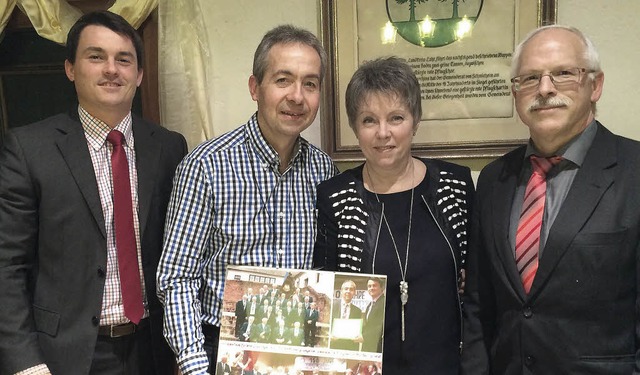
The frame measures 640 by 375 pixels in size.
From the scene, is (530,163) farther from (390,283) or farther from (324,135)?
(324,135)

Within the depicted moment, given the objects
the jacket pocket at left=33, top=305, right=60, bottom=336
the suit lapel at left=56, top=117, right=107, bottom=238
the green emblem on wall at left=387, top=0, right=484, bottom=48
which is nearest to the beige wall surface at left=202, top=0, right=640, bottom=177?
the green emblem on wall at left=387, top=0, right=484, bottom=48

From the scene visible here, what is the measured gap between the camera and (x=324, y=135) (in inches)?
88.1

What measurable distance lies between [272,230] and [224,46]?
1.09 meters

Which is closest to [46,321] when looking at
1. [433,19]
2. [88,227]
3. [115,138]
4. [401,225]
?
[88,227]

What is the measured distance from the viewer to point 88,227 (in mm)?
1614

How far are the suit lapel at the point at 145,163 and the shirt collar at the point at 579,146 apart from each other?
1.30 meters

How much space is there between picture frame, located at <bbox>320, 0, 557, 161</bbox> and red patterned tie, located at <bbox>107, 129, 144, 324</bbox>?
0.90 m

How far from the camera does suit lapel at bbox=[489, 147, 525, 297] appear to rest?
4.57 feet

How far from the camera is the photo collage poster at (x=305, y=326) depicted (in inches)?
56.1

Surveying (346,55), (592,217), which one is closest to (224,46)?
(346,55)

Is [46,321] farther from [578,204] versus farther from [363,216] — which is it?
[578,204]

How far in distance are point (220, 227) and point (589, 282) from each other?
104 cm

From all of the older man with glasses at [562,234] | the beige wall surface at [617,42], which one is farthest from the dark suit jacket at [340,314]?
the beige wall surface at [617,42]

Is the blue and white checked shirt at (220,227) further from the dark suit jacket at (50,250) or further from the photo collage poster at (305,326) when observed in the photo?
the dark suit jacket at (50,250)
